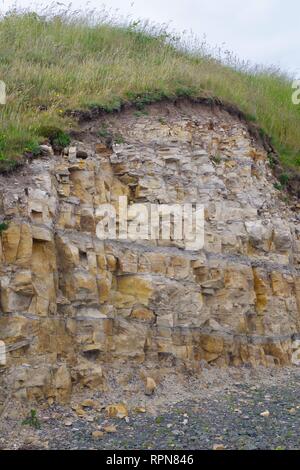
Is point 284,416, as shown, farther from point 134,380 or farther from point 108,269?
point 108,269

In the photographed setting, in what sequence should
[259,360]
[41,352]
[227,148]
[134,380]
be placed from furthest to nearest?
[227,148]
[259,360]
[134,380]
[41,352]

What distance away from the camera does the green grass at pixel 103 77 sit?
10.7 meters

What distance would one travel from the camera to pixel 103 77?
1251 centimetres

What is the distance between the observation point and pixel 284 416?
8.47m

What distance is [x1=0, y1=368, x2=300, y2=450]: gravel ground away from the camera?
730 cm

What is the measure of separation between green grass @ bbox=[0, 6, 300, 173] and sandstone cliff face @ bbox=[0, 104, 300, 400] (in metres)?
0.57

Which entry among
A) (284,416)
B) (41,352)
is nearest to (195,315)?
(284,416)

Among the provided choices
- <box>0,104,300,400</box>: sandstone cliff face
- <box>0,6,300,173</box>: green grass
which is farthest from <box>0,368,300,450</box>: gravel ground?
<box>0,6,300,173</box>: green grass

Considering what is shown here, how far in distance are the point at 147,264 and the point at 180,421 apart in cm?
287

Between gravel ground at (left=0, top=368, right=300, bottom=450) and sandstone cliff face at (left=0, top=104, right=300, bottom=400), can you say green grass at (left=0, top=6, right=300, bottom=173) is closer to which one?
sandstone cliff face at (left=0, top=104, right=300, bottom=400)

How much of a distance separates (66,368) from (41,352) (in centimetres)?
49

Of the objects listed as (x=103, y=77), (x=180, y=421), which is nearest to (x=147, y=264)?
(x=180, y=421)

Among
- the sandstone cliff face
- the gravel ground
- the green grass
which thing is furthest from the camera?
the green grass

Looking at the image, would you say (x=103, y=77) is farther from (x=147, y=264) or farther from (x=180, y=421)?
(x=180, y=421)
